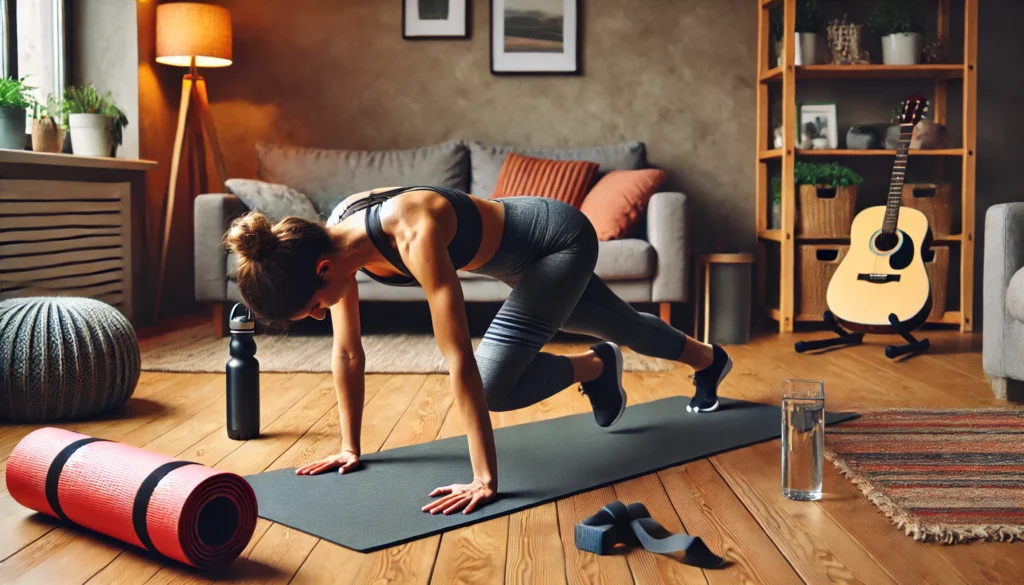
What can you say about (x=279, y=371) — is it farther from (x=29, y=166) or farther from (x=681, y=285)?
(x=681, y=285)

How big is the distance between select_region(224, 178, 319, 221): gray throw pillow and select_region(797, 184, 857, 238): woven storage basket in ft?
7.36

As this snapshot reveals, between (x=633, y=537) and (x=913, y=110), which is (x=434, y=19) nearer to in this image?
(x=913, y=110)

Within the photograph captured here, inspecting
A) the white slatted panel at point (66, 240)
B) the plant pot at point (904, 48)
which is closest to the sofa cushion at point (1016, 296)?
the plant pot at point (904, 48)

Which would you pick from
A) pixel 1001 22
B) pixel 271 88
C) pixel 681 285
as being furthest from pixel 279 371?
pixel 1001 22

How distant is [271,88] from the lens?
197 inches

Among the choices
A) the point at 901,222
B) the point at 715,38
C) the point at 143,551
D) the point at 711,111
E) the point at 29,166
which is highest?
the point at 715,38

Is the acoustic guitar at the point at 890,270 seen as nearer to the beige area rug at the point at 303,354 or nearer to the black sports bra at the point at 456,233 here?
the beige area rug at the point at 303,354

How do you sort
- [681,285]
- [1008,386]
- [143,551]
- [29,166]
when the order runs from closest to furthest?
[143,551], [1008,386], [29,166], [681,285]

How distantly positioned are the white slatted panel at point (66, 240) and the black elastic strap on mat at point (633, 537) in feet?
9.08

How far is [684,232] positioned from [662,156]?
1.02m

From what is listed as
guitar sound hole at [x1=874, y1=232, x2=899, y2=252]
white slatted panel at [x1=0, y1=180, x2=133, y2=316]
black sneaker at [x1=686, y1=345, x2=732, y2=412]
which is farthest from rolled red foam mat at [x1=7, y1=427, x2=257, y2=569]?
guitar sound hole at [x1=874, y1=232, x2=899, y2=252]

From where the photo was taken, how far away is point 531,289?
211cm

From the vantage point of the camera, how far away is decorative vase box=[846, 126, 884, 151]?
4.50m

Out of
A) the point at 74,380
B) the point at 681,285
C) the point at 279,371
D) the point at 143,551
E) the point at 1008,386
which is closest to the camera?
the point at 143,551
